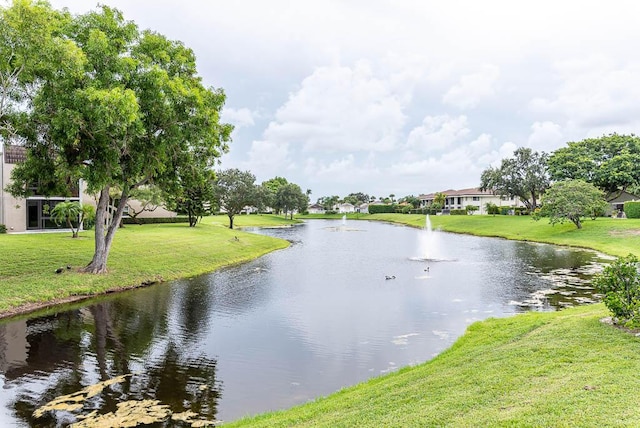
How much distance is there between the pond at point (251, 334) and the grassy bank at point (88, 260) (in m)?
1.38

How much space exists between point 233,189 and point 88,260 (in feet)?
137

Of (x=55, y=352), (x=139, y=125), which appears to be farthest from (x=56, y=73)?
(x=55, y=352)

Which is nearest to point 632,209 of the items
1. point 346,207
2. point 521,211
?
point 521,211

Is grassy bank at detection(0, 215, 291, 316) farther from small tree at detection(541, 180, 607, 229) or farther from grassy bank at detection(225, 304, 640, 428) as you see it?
small tree at detection(541, 180, 607, 229)

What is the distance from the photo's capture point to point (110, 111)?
54.8 ft

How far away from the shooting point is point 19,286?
18312 mm

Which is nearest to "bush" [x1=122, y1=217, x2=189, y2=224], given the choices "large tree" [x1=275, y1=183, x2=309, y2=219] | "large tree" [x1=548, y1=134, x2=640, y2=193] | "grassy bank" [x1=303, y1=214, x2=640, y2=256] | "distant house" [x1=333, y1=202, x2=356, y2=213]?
"large tree" [x1=275, y1=183, x2=309, y2=219]

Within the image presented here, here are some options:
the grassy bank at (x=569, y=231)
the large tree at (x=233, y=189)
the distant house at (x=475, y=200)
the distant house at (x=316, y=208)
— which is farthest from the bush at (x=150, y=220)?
the distant house at (x=316, y=208)

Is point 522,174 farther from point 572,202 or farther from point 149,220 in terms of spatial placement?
point 149,220

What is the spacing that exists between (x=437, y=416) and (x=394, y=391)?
2.09 metres

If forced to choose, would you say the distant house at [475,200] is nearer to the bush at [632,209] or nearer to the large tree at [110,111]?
the bush at [632,209]

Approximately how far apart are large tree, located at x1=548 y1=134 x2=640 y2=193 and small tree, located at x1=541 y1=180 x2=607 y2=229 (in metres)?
14.0

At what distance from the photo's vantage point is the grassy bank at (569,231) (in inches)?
1508

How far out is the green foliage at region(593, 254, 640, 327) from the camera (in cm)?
907
